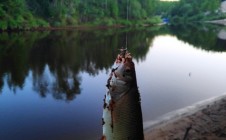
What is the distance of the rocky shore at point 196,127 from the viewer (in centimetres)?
1148

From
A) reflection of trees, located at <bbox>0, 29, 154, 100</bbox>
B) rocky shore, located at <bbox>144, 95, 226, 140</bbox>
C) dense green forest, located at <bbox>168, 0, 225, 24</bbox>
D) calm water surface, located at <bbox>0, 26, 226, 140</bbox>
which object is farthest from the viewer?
dense green forest, located at <bbox>168, 0, 225, 24</bbox>

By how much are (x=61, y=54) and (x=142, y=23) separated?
73.5m

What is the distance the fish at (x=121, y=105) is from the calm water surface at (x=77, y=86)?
30.8 feet

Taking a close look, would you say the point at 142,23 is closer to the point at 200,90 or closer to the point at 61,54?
the point at 61,54

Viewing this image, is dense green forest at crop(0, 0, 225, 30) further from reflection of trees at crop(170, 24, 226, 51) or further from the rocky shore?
the rocky shore

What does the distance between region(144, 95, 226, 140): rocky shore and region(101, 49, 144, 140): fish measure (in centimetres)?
847

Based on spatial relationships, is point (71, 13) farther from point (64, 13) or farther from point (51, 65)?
point (51, 65)

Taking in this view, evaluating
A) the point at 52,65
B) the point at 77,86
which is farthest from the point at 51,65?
the point at 77,86

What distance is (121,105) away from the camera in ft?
8.05

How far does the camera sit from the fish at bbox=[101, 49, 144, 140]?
244cm

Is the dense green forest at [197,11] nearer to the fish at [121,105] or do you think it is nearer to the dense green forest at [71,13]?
the dense green forest at [71,13]

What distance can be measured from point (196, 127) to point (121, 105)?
10.7 meters

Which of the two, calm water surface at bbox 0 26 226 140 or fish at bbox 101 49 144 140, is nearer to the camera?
fish at bbox 101 49 144 140

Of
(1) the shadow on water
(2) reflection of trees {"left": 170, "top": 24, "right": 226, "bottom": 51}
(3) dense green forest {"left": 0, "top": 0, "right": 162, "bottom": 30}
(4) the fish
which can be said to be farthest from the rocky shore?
(3) dense green forest {"left": 0, "top": 0, "right": 162, "bottom": 30}
